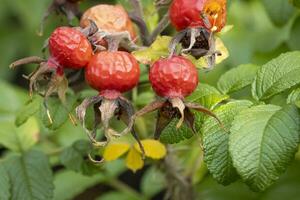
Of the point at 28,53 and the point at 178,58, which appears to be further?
the point at 28,53

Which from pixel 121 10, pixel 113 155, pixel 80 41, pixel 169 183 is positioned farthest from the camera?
pixel 169 183

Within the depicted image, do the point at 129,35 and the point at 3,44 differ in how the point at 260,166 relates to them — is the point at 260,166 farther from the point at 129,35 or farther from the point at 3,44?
the point at 3,44

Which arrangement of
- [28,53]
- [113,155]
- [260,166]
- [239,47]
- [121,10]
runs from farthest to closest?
[28,53] → [239,47] → [113,155] → [121,10] → [260,166]

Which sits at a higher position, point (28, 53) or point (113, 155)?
point (113, 155)

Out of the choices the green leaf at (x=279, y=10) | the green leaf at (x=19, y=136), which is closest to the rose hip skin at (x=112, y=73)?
the green leaf at (x=19, y=136)

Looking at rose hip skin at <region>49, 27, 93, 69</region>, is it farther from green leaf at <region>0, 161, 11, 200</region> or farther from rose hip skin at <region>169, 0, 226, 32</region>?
green leaf at <region>0, 161, 11, 200</region>

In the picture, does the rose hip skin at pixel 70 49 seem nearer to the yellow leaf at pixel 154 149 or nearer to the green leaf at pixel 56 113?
the green leaf at pixel 56 113

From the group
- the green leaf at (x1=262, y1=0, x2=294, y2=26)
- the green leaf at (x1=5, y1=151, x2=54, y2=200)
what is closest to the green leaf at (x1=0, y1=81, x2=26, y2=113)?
the green leaf at (x1=5, y1=151, x2=54, y2=200)

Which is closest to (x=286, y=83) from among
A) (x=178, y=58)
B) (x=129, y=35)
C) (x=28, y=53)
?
(x=178, y=58)
